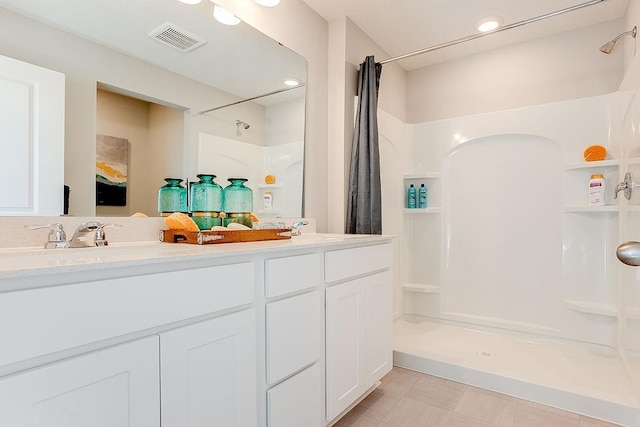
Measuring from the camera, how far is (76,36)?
1235mm

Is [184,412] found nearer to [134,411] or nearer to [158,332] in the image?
[134,411]

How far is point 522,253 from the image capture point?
2.75m

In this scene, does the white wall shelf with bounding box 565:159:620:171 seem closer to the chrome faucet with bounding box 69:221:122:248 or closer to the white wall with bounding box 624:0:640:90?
the white wall with bounding box 624:0:640:90

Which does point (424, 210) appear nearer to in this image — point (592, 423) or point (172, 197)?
point (592, 423)

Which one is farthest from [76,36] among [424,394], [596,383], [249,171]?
[596,383]

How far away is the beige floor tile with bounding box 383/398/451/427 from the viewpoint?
1.73 meters

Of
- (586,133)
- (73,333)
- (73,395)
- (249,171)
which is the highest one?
(586,133)

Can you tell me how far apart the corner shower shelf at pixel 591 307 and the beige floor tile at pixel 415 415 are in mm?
1359

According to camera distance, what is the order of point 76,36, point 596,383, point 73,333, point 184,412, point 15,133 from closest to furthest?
1. point 73,333
2. point 184,412
3. point 15,133
4. point 76,36
5. point 596,383

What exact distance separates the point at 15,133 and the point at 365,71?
197 centimetres

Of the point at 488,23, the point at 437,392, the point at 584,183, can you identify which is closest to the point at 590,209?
the point at 584,183

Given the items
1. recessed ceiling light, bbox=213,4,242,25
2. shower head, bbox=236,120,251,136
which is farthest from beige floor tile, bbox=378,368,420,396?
recessed ceiling light, bbox=213,4,242,25

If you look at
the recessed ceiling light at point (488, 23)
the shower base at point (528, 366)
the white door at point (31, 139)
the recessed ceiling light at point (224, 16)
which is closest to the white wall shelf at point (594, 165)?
the recessed ceiling light at point (488, 23)

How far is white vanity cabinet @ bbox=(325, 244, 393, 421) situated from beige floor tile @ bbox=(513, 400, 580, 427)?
697 mm
